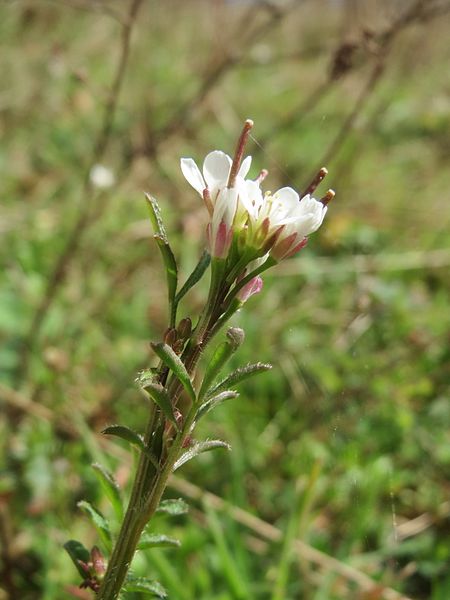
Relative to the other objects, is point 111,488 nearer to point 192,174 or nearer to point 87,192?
point 192,174

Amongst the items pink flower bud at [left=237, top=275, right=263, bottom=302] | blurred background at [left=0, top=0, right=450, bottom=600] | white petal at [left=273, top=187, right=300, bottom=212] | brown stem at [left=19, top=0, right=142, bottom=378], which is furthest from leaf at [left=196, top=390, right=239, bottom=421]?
brown stem at [left=19, top=0, right=142, bottom=378]

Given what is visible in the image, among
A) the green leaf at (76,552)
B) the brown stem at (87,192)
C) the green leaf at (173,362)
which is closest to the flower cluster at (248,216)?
the green leaf at (173,362)

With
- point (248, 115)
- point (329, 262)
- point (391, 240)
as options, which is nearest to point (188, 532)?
point (329, 262)

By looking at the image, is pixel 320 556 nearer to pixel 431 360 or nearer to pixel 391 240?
pixel 431 360

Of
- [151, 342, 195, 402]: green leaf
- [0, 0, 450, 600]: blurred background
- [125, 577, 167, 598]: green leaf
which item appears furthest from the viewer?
[0, 0, 450, 600]: blurred background

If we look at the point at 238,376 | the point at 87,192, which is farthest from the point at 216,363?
the point at 87,192

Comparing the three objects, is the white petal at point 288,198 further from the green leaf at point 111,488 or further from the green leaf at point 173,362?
the green leaf at point 111,488

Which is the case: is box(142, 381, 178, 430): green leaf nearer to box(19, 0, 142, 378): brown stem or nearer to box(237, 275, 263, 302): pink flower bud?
box(237, 275, 263, 302): pink flower bud
